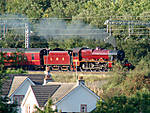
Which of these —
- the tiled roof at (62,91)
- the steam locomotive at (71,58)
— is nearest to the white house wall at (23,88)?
the tiled roof at (62,91)

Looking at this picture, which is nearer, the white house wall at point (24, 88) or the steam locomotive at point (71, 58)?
the white house wall at point (24, 88)

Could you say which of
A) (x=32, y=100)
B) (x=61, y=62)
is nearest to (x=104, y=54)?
(x=61, y=62)

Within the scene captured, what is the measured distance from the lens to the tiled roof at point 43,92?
126 ft

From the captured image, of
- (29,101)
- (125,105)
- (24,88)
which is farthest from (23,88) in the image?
(125,105)

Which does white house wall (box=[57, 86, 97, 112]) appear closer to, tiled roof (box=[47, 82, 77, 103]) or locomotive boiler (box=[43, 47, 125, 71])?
tiled roof (box=[47, 82, 77, 103])

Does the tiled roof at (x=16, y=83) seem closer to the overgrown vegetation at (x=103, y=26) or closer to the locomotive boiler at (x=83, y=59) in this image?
the overgrown vegetation at (x=103, y=26)

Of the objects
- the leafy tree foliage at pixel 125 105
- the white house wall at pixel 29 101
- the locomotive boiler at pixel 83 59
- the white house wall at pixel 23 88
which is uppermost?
the locomotive boiler at pixel 83 59

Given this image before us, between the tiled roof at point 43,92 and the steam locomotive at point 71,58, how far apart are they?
63.8 ft

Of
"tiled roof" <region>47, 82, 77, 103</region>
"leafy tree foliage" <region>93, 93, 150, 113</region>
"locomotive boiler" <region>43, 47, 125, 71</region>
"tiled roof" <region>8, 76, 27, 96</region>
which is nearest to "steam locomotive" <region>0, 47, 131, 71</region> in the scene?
"locomotive boiler" <region>43, 47, 125, 71</region>

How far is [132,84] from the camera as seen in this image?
52.8 m

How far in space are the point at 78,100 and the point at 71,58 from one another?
21759mm

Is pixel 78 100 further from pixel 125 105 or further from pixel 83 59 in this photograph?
pixel 83 59

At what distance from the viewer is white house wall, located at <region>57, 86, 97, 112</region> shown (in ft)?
123

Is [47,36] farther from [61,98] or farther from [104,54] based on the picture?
[61,98]
